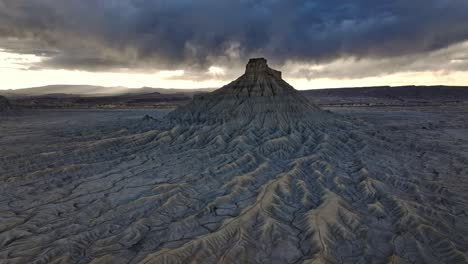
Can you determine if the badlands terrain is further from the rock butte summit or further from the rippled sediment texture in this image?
the rock butte summit

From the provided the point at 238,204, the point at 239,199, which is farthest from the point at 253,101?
the point at 238,204

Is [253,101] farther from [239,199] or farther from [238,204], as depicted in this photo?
[238,204]

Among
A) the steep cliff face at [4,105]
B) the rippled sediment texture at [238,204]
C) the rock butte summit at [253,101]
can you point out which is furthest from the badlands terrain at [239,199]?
the steep cliff face at [4,105]

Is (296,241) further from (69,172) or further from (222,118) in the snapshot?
(222,118)

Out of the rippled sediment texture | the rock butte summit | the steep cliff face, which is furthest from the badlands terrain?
the steep cliff face

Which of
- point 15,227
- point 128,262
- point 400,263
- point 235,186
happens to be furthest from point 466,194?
point 15,227
